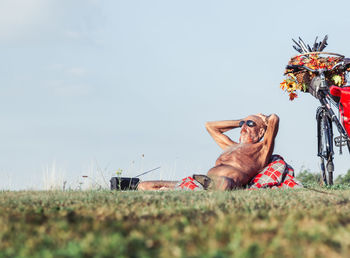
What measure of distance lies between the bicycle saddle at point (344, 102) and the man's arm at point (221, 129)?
7.30 ft

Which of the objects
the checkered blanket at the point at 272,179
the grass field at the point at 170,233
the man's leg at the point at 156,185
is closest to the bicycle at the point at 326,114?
the checkered blanket at the point at 272,179

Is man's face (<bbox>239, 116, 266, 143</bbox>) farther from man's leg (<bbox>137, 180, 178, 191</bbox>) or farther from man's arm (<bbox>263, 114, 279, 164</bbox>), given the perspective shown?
man's leg (<bbox>137, 180, 178, 191</bbox>)

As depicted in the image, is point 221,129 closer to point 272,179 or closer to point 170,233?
point 272,179

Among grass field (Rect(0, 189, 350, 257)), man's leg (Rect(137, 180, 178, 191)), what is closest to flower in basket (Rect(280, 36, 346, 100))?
man's leg (Rect(137, 180, 178, 191))

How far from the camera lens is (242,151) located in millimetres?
8906

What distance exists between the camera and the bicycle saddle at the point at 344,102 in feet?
31.0

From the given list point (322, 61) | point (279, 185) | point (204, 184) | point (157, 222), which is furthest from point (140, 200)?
point (322, 61)

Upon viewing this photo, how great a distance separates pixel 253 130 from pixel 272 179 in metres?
1.09

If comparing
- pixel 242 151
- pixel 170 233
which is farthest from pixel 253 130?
pixel 170 233

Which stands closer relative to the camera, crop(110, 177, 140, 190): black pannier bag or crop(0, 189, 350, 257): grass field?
crop(0, 189, 350, 257): grass field

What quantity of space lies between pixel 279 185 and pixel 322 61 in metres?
3.36

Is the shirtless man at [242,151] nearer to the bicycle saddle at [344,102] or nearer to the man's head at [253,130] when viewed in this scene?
the man's head at [253,130]

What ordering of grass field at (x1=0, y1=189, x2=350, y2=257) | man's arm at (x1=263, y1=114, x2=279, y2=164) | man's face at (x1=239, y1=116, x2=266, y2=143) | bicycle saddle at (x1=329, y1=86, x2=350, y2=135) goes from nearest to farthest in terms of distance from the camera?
grass field at (x1=0, y1=189, x2=350, y2=257) < man's arm at (x1=263, y1=114, x2=279, y2=164) < man's face at (x1=239, y1=116, x2=266, y2=143) < bicycle saddle at (x1=329, y1=86, x2=350, y2=135)

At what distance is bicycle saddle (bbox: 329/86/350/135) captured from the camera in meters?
9.46
